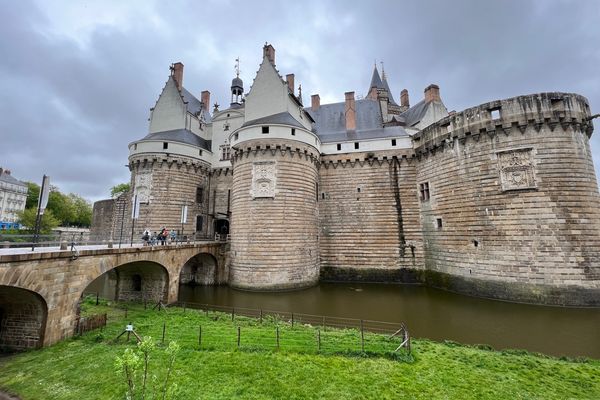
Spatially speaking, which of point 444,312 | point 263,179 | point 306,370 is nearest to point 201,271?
point 263,179

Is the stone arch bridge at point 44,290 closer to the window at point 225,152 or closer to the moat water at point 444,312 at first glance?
the moat water at point 444,312

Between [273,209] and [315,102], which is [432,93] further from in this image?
[273,209]

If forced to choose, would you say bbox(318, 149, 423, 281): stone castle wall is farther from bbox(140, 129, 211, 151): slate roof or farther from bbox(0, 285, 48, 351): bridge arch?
bbox(0, 285, 48, 351): bridge arch

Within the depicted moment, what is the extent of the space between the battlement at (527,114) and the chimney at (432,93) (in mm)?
7451

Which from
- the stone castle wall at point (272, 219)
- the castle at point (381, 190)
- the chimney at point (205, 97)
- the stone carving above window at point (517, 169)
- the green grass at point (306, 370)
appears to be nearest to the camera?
the green grass at point (306, 370)

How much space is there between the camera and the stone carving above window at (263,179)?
20.7 m

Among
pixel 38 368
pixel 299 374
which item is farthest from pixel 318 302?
pixel 38 368

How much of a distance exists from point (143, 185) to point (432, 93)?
28.4 metres

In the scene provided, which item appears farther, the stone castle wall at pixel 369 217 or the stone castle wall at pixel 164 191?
the stone castle wall at pixel 164 191

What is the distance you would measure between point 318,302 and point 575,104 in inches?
796

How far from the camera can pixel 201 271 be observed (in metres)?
22.8

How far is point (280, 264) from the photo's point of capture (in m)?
19.8

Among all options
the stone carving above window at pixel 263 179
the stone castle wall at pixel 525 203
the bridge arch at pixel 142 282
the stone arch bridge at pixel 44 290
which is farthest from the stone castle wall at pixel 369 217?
the stone arch bridge at pixel 44 290

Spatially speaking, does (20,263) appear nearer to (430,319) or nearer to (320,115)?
(430,319)
